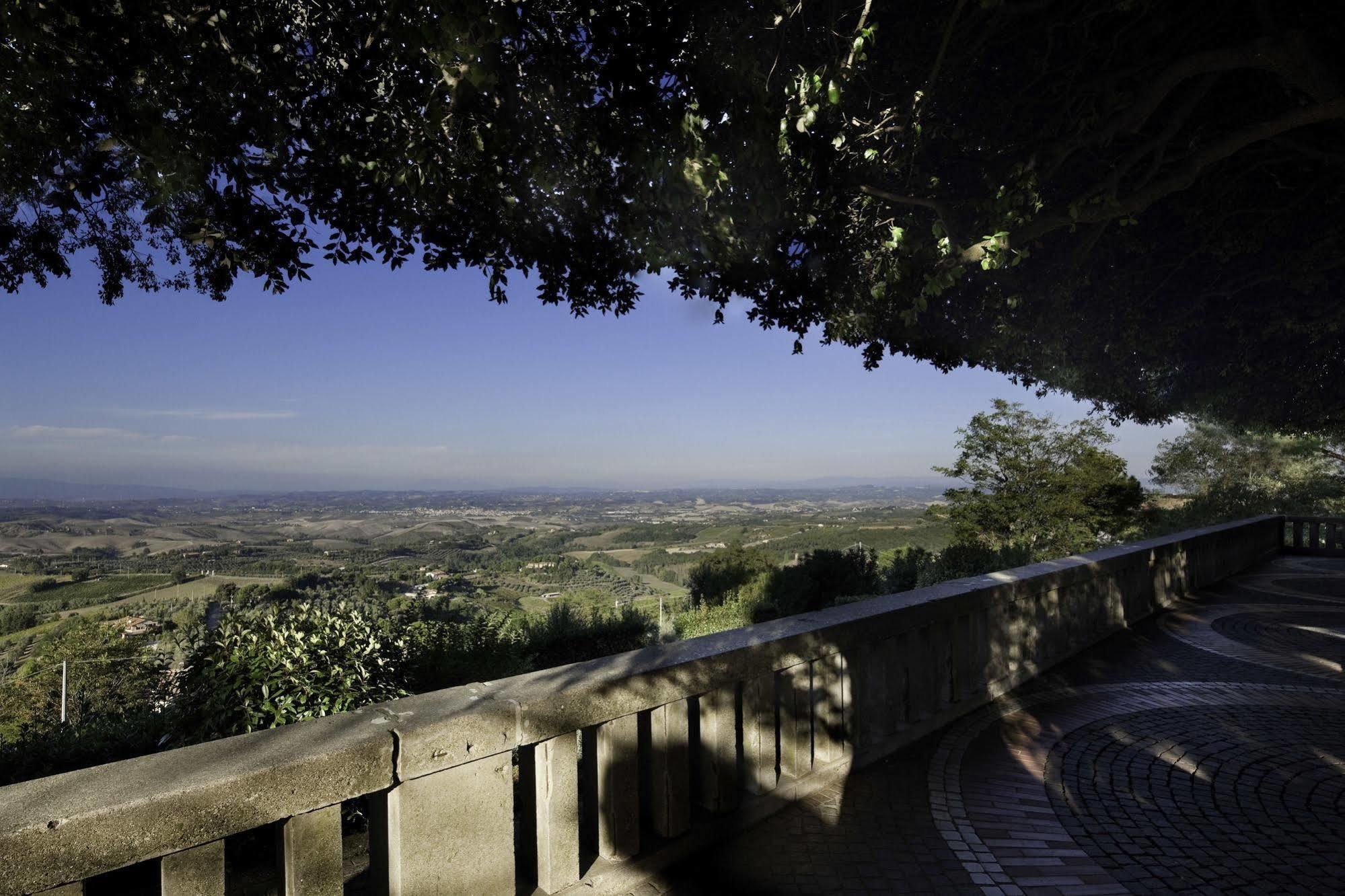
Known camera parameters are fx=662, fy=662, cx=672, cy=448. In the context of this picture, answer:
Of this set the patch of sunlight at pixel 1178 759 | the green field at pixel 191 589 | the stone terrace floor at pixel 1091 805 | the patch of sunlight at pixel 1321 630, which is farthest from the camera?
the green field at pixel 191 589

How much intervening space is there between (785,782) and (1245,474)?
3274 centimetres

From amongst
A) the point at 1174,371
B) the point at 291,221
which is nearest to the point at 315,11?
the point at 291,221

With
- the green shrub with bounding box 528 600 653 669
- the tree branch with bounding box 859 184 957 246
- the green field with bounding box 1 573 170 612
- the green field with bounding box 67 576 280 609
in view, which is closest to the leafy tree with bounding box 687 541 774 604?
the green shrub with bounding box 528 600 653 669

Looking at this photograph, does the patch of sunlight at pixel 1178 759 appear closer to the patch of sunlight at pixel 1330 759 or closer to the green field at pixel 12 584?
the patch of sunlight at pixel 1330 759

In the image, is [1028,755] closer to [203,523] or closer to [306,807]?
[306,807]

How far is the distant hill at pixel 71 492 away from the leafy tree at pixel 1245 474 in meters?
75.0

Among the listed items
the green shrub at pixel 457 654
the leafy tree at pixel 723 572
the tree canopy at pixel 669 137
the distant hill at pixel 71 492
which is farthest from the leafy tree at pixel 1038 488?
the distant hill at pixel 71 492

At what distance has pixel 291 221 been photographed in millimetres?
5793

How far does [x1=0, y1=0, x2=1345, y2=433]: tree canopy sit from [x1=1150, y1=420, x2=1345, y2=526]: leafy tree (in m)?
20.7

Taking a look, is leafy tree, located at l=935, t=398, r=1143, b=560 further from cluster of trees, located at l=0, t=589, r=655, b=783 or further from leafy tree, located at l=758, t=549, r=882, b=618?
cluster of trees, located at l=0, t=589, r=655, b=783

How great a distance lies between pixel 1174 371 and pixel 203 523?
4976 centimetres

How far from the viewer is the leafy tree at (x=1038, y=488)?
67.2 ft

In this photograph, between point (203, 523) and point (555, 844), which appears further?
point (203, 523)

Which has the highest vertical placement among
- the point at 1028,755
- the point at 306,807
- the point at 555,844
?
the point at 306,807
